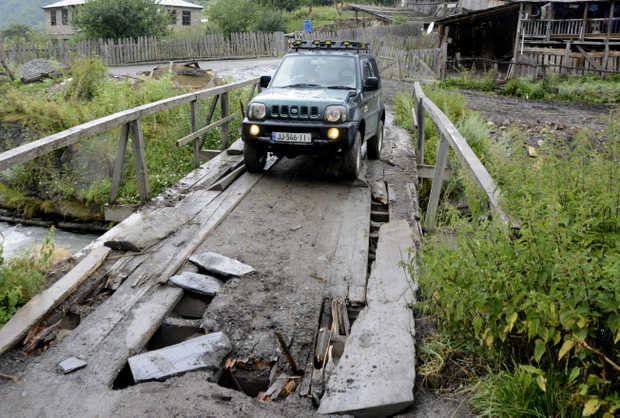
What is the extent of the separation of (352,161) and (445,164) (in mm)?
1625

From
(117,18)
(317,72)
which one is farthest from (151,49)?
(317,72)

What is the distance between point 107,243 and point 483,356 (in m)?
3.84

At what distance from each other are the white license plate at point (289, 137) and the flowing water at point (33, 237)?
448cm

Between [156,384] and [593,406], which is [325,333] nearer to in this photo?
[156,384]

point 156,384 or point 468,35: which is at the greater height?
point 468,35

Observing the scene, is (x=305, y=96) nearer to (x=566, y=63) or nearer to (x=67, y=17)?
(x=566, y=63)

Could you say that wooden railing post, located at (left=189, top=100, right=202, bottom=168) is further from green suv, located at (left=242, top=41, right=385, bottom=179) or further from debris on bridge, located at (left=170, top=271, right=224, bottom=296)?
debris on bridge, located at (left=170, top=271, right=224, bottom=296)

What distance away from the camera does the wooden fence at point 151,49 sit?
25.0m

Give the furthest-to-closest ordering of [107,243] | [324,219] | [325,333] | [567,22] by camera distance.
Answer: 1. [567,22]
2. [324,219]
3. [107,243]
4. [325,333]

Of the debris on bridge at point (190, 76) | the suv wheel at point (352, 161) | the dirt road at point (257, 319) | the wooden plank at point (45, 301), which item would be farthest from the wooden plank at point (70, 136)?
the debris on bridge at point (190, 76)

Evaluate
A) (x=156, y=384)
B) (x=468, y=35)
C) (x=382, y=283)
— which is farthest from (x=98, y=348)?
(x=468, y=35)

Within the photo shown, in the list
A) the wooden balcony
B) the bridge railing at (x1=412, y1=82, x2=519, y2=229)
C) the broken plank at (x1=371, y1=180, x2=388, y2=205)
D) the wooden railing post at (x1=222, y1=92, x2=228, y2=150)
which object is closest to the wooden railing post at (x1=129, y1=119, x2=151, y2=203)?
the broken plank at (x1=371, y1=180, x2=388, y2=205)

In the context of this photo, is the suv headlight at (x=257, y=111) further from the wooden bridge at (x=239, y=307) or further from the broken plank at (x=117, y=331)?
the broken plank at (x=117, y=331)

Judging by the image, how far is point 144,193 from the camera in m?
7.09
